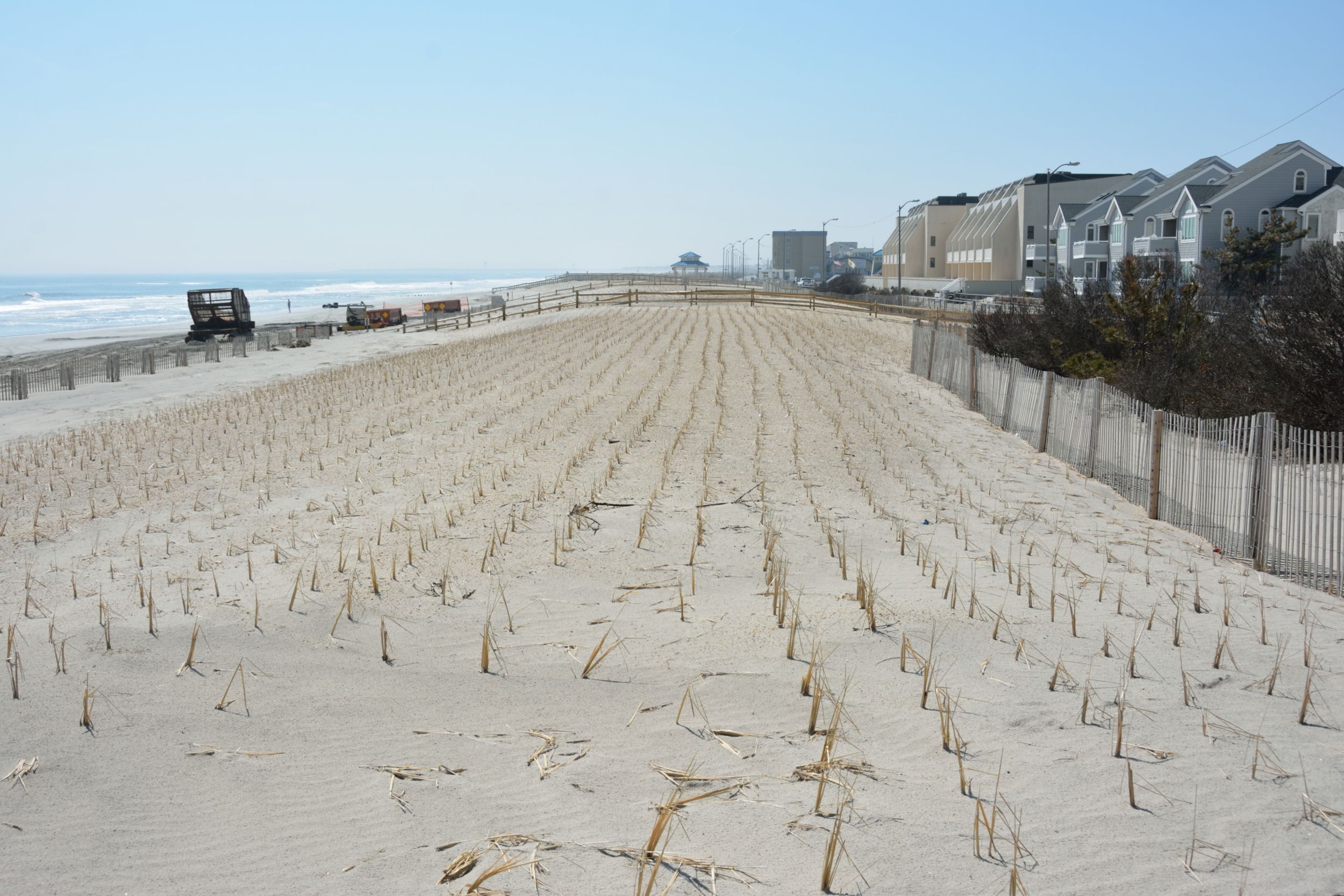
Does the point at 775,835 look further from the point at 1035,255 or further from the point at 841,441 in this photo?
the point at 1035,255

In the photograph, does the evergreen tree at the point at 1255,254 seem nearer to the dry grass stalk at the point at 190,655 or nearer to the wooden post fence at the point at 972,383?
the wooden post fence at the point at 972,383

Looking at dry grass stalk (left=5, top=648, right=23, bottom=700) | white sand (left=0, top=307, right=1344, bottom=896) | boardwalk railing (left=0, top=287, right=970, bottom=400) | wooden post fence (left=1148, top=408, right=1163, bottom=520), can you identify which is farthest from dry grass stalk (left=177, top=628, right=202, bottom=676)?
boardwalk railing (left=0, top=287, right=970, bottom=400)

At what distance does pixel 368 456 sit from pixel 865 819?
11.4 meters

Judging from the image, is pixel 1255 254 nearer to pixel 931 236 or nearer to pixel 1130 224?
pixel 1130 224

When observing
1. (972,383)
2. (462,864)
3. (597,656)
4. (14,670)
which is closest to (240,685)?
(14,670)

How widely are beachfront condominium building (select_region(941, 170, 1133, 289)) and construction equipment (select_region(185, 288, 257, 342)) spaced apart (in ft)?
189

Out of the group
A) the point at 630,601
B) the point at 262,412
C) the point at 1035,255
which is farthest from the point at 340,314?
the point at 630,601

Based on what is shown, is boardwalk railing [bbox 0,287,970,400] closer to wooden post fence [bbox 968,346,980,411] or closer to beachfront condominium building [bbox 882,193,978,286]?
wooden post fence [bbox 968,346,980,411]

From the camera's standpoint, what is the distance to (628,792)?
5348 millimetres

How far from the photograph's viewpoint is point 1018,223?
9000 cm

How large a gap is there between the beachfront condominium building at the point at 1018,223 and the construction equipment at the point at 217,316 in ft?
189

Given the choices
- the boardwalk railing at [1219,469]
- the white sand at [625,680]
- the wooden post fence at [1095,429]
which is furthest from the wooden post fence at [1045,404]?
the white sand at [625,680]

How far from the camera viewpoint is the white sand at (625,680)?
4809 millimetres

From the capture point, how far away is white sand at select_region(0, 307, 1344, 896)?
4.81 m
